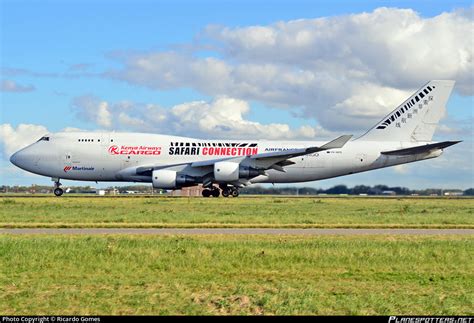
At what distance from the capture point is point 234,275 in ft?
49.8

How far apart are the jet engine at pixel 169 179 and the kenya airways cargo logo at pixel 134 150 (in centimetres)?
256

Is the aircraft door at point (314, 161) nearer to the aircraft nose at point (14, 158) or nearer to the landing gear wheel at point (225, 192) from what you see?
the landing gear wheel at point (225, 192)

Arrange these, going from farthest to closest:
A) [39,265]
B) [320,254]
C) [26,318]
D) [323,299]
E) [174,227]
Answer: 1. [174,227]
2. [320,254]
3. [39,265]
4. [323,299]
5. [26,318]

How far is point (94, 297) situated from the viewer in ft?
40.6

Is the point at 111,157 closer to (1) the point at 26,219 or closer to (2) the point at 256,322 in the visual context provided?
(1) the point at 26,219

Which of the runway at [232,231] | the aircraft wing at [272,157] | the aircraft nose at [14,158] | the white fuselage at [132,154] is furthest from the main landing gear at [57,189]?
the runway at [232,231]

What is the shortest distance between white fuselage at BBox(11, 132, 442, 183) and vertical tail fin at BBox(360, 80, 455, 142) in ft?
9.54

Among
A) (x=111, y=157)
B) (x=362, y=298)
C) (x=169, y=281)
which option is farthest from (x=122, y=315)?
(x=111, y=157)

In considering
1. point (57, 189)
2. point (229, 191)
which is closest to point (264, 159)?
point (229, 191)

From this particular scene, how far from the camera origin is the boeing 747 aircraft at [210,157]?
55469 millimetres

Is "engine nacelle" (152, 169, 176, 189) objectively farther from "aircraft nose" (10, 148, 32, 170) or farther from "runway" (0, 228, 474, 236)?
"runway" (0, 228, 474, 236)

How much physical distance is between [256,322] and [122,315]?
2.12 meters

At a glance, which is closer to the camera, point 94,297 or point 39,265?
point 94,297

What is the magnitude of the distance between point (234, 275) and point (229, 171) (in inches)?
1547
